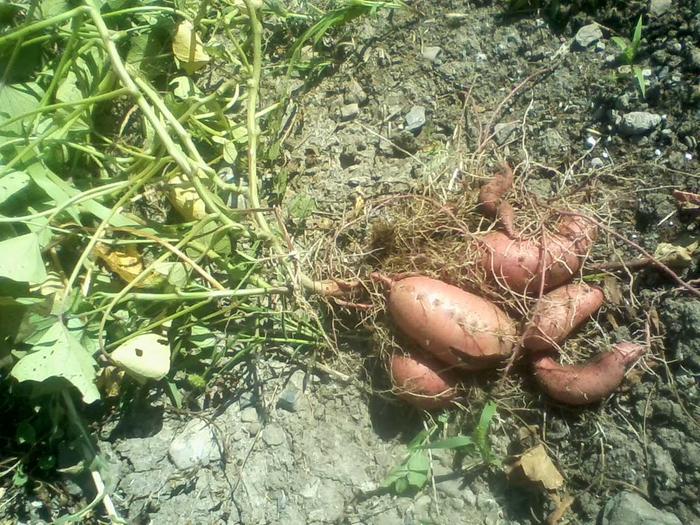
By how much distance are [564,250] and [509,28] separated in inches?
30.8

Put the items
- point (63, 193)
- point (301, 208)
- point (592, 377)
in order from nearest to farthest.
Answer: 1. point (592, 377)
2. point (63, 193)
3. point (301, 208)

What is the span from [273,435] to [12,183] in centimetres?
89

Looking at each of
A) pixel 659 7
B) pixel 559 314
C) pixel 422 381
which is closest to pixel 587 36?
pixel 659 7

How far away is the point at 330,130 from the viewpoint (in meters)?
2.03

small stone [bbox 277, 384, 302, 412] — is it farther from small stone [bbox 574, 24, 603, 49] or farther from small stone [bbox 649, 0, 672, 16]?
small stone [bbox 649, 0, 672, 16]

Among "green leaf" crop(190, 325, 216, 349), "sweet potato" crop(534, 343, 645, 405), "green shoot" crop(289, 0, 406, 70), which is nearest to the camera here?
"sweet potato" crop(534, 343, 645, 405)

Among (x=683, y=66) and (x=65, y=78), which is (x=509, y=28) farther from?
(x=65, y=78)

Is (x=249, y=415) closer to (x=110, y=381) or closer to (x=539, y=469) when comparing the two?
(x=110, y=381)

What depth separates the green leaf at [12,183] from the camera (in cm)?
155

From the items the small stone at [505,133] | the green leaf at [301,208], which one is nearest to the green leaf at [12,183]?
the green leaf at [301,208]

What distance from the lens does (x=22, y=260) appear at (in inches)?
58.3

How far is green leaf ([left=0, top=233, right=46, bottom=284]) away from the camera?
1458mm

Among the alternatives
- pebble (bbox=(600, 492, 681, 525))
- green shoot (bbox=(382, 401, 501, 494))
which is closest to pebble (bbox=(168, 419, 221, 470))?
green shoot (bbox=(382, 401, 501, 494))

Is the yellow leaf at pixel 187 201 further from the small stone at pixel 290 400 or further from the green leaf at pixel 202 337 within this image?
the small stone at pixel 290 400
